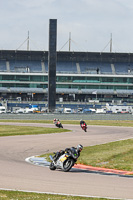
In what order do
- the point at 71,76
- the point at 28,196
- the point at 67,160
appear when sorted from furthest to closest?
the point at 71,76, the point at 67,160, the point at 28,196

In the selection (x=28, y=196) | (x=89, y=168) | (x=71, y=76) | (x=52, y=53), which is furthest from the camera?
(x=71, y=76)

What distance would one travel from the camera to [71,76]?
12500 cm

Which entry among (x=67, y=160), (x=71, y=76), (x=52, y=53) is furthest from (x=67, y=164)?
(x=71, y=76)

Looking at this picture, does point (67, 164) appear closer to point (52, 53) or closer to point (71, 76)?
point (52, 53)

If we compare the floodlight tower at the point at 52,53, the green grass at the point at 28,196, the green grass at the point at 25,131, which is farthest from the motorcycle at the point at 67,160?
the floodlight tower at the point at 52,53

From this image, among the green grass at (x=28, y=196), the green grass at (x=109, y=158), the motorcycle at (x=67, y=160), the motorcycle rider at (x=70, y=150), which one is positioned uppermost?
the motorcycle rider at (x=70, y=150)

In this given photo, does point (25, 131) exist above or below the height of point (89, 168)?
below

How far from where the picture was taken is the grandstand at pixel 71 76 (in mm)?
124375

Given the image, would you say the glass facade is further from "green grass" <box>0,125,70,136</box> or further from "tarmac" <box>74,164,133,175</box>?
"tarmac" <box>74,164,133,175</box>

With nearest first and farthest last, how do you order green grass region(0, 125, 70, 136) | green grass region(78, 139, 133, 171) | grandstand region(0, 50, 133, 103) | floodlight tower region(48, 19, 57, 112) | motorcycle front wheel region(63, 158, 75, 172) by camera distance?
motorcycle front wheel region(63, 158, 75, 172) → green grass region(78, 139, 133, 171) → green grass region(0, 125, 70, 136) → floodlight tower region(48, 19, 57, 112) → grandstand region(0, 50, 133, 103)

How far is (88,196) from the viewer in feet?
41.7

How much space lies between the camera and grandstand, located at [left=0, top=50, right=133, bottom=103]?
12438cm

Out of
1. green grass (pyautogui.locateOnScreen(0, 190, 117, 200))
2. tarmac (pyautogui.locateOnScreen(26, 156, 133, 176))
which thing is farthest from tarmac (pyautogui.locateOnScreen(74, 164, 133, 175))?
green grass (pyautogui.locateOnScreen(0, 190, 117, 200))

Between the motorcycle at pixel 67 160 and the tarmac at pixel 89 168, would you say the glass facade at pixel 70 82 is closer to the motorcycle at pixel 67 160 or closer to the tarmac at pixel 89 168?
the tarmac at pixel 89 168
